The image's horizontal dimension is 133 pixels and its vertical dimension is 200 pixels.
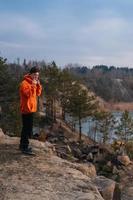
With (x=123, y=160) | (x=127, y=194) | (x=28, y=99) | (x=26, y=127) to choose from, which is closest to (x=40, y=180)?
(x=26, y=127)

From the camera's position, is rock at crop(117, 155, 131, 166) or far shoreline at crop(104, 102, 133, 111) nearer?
rock at crop(117, 155, 131, 166)

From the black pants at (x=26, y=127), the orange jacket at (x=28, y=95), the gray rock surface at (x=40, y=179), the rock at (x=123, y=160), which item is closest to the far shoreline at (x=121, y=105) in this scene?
the rock at (x=123, y=160)

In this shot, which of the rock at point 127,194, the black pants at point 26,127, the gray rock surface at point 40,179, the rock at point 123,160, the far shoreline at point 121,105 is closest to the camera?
the gray rock surface at point 40,179

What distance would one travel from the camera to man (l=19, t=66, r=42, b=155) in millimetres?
10492

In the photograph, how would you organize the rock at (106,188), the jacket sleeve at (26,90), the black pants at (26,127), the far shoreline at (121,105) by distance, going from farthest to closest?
the far shoreline at (121,105), the rock at (106,188), the black pants at (26,127), the jacket sleeve at (26,90)

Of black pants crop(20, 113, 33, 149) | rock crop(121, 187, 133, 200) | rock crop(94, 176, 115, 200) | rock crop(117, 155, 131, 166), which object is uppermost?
black pants crop(20, 113, 33, 149)

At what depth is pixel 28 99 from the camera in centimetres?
1054

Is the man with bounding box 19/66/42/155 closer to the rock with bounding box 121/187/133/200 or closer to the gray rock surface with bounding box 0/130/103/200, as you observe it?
the gray rock surface with bounding box 0/130/103/200

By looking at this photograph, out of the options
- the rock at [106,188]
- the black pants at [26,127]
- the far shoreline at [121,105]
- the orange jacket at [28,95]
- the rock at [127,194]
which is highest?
→ the orange jacket at [28,95]

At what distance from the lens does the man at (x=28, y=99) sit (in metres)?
10.5

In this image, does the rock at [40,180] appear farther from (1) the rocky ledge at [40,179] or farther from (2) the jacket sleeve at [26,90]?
(2) the jacket sleeve at [26,90]

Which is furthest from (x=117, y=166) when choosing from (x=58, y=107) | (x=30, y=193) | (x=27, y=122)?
(x=58, y=107)

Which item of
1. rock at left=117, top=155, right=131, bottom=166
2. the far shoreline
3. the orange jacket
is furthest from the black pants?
the far shoreline

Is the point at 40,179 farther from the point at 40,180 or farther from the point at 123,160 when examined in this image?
the point at 123,160
